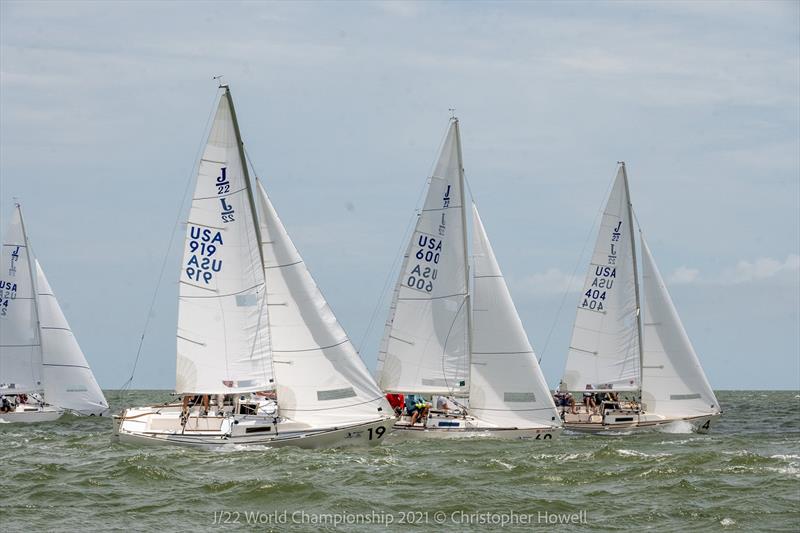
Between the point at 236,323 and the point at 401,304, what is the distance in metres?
7.75

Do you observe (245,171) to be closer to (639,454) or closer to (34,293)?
(639,454)

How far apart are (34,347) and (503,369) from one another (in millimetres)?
26911

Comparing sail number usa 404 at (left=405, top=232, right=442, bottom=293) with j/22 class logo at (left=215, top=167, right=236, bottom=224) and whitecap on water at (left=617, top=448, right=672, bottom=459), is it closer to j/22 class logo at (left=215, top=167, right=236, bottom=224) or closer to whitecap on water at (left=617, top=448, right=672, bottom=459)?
j/22 class logo at (left=215, top=167, right=236, bottom=224)

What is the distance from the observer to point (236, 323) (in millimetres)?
32656

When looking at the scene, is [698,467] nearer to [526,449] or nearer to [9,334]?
[526,449]

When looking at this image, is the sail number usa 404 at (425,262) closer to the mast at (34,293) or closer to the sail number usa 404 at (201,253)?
the sail number usa 404 at (201,253)

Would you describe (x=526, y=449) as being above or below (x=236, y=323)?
below

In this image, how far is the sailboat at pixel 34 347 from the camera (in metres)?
55.1

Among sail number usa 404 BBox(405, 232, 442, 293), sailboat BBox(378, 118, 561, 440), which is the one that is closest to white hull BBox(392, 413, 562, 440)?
sailboat BBox(378, 118, 561, 440)

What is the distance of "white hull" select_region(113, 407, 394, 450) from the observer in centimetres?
3156

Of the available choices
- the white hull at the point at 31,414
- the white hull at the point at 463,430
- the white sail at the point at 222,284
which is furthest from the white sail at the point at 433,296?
the white hull at the point at 31,414

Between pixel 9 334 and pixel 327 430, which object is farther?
pixel 9 334

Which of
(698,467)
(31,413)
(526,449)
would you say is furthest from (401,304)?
(31,413)
